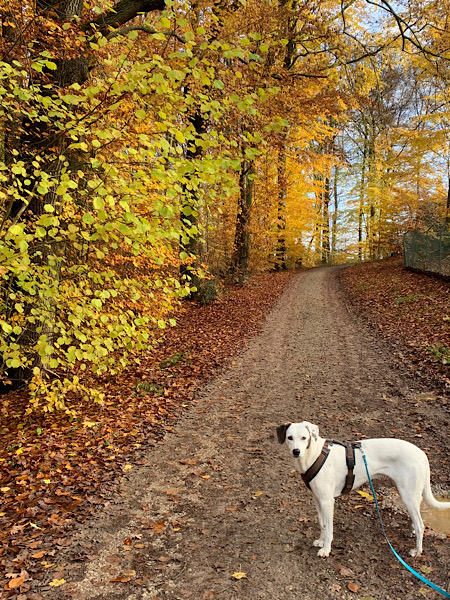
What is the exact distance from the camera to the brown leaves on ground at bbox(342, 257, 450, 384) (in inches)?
327

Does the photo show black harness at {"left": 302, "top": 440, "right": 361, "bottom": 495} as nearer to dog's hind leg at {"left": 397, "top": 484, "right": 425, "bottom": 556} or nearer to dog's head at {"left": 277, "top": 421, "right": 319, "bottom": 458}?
dog's head at {"left": 277, "top": 421, "right": 319, "bottom": 458}

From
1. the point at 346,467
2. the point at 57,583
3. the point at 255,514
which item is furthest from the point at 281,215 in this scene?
the point at 57,583

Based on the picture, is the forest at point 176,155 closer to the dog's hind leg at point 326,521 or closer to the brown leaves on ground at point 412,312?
the dog's hind leg at point 326,521

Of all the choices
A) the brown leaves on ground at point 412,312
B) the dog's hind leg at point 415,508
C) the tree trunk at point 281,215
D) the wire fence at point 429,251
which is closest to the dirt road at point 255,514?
the dog's hind leg at point 415,508

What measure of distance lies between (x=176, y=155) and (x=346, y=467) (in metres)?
6.35

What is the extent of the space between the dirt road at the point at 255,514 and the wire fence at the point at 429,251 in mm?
9240

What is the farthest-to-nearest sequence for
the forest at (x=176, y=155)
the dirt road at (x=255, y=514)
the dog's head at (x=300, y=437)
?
the forest at (x=176, y=155) → the dog's head at (x=300, y=437) → the dirt road at (x=255, y=514)

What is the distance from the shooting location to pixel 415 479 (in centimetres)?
321

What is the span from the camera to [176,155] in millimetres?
7586

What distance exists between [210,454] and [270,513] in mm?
1545

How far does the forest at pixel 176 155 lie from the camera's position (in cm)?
416

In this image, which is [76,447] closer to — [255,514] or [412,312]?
[255,514]

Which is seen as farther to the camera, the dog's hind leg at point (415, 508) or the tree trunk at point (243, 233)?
the tree trunk at point (243, 233)

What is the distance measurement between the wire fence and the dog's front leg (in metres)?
13.8
